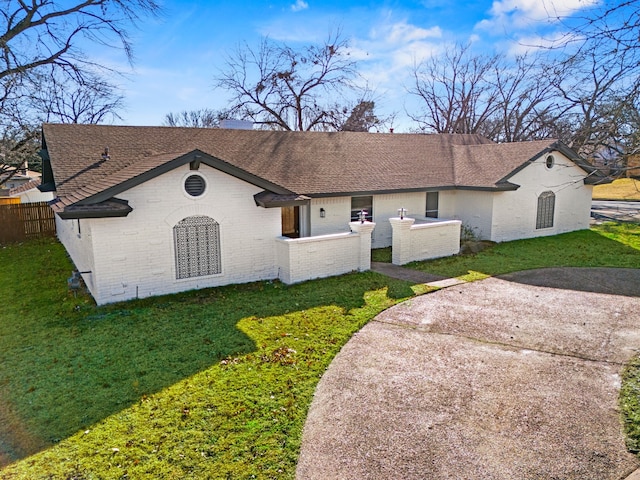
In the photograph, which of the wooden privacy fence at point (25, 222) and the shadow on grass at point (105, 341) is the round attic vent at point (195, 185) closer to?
the shadow on grass at point (105, 341)

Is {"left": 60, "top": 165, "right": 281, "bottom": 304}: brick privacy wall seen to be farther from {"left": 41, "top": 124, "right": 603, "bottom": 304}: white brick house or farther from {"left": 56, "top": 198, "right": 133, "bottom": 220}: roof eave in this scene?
{"left": 56, "top": 198, "right": 133, "bottom": 220}: roof eave

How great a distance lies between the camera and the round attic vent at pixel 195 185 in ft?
33.8

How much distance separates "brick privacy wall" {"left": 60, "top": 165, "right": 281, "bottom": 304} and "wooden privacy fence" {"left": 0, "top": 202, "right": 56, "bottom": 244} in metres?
9.47

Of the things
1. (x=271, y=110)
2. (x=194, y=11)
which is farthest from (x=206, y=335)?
(x=271, y=110)

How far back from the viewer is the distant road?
2489 centimetres

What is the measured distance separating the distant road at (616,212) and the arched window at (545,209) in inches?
327

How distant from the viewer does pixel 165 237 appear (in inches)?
401

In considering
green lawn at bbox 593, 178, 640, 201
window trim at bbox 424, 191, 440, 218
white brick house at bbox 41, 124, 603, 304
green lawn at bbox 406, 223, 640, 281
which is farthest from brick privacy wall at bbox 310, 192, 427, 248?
green lawn at bbox 593, 178, 640, 201

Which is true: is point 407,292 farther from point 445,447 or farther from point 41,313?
point 41,313

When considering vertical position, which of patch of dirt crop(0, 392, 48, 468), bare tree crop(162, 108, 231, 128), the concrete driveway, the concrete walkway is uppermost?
bare tree crop(162, 108, 231, 128)

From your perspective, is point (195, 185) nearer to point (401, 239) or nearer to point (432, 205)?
point (401, 239)

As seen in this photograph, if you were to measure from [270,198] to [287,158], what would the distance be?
501 cm

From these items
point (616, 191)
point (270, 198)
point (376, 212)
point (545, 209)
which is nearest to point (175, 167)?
point (270, 198)

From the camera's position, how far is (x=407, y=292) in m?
10.6
